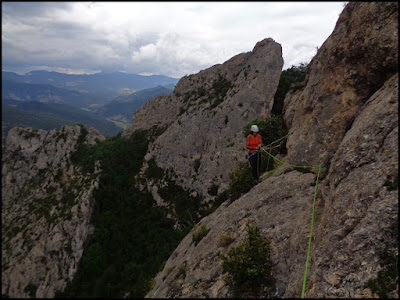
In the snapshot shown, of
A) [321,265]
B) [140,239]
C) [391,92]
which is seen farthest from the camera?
[140,239]

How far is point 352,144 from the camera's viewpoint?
6098 millimetres

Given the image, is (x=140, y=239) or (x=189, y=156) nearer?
(x=140, y=239)

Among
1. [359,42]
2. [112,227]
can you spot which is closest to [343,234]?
[359,42]

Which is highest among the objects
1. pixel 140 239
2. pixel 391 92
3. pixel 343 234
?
pixel 391 92

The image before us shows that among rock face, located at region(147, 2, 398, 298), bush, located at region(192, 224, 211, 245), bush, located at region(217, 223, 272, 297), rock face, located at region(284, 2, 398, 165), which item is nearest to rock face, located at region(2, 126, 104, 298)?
bush, located at region(192, 224, 211, 245)

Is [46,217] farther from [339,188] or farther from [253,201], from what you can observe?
[339,188]

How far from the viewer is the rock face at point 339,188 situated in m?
4.58

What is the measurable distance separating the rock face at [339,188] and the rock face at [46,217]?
30.9 m

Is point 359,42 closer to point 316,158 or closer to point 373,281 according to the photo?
point 316,158

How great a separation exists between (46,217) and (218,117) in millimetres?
40083

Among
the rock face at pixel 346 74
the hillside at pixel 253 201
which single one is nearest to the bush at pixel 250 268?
the hillside at pixel 253 201

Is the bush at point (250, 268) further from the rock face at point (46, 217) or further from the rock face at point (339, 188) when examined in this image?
the rock face at point (46, 217)

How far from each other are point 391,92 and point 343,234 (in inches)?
168

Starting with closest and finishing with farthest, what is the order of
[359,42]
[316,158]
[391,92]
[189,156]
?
[391,92]
[359,42]
[316,158]
[189,156]
